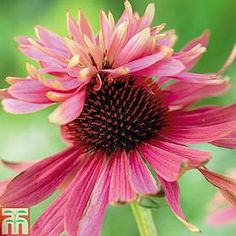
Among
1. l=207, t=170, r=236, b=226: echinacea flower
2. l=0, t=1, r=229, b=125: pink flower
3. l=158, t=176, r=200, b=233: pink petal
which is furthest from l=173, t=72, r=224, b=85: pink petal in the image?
l=207, t=170, r=236, b=226: echinacea flower

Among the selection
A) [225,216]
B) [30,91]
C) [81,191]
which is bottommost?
[225,216]

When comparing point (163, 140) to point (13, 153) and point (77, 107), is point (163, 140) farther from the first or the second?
point (13, 153)

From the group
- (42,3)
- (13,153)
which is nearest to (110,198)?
(13,153)

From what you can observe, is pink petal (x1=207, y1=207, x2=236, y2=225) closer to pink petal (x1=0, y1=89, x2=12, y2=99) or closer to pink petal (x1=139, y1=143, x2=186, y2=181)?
pink petal (x1=139, y1=143, x2=186, y2=181)

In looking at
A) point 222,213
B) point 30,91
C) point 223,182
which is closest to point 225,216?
point 222,213

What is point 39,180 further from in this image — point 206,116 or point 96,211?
point 206,116
